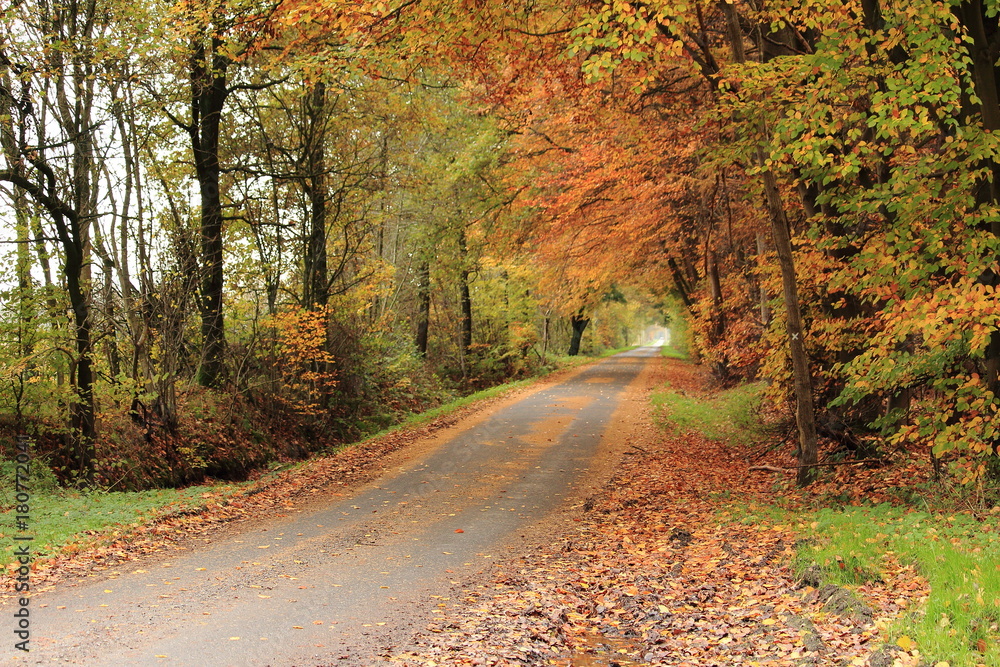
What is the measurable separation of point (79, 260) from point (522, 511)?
24.3ft

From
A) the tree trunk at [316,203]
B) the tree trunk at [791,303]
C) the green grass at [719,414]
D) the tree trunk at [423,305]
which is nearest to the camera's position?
the tree trunk at [791,303]

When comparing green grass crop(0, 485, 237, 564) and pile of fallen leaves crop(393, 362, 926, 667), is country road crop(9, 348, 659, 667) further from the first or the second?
→ green grass crop(0, 485, 237, 564)

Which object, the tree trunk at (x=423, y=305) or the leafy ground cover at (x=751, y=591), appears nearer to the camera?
the leafy ground cover at (x=751, y=591)

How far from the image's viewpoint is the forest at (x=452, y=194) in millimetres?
7125

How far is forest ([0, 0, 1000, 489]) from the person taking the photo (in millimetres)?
7125

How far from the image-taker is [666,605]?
19.4 ft

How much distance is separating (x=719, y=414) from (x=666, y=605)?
40.7 ft

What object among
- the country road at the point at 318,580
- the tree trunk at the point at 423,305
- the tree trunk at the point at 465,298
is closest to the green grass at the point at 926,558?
the country road at the point at 318,580

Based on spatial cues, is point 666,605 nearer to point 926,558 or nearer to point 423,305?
point 926,558

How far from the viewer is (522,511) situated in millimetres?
9547

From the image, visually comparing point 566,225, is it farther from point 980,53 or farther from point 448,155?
point 980,53

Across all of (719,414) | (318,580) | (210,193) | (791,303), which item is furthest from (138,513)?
(719,414)

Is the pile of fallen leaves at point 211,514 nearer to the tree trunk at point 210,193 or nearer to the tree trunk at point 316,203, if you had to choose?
the tree trunk at point 210,193

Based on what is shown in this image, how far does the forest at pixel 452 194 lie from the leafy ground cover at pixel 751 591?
1.32 meters
